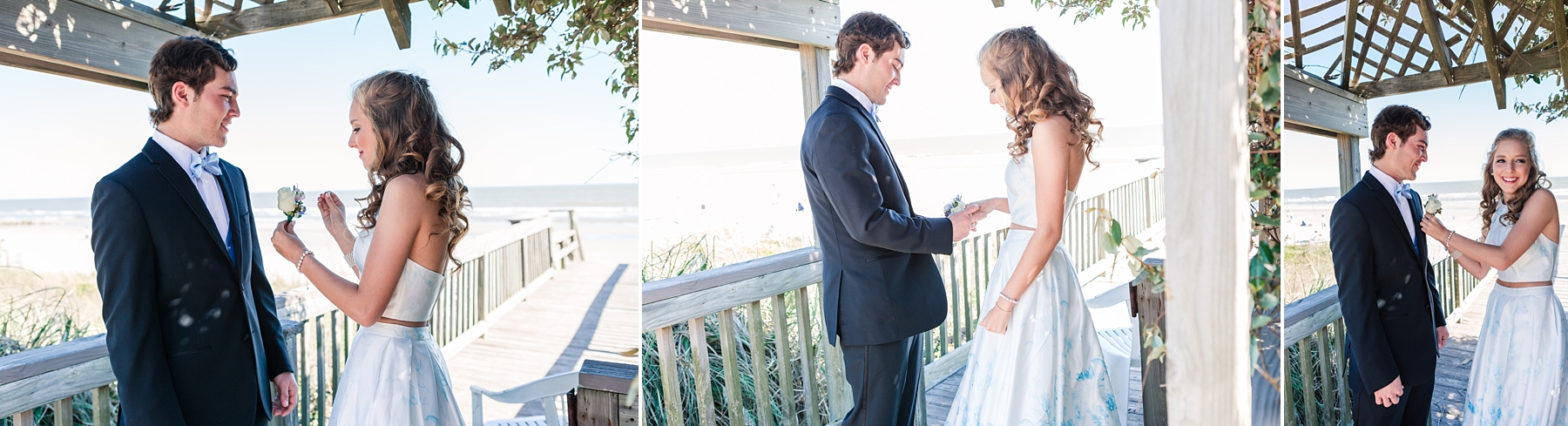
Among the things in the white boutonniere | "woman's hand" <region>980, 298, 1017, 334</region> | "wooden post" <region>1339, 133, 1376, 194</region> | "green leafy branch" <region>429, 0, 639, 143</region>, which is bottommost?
"woman's hand" <region>980, 298, 1017, 334</region>

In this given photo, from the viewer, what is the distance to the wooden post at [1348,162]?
2.37m

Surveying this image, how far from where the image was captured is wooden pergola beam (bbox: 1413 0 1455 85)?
2385 millimetres

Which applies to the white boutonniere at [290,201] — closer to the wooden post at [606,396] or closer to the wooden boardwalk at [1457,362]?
the wooden post at [606,396]

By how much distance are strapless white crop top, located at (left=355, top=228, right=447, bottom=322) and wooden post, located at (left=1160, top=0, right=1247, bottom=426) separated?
155cm

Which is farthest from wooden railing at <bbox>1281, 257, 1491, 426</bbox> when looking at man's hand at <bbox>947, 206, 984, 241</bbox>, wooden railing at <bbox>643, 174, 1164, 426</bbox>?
man's hand at <bbox>947, 206, 984, 241</bbox>

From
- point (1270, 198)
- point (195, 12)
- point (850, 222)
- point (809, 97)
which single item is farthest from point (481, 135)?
point (1270, 198)

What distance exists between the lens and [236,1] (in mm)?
1913

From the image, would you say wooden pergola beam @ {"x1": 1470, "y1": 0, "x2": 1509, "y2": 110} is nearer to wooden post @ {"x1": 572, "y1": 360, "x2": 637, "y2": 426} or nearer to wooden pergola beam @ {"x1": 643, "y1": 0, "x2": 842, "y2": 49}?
wooden pergola beam @ {"x1": 643, "y1": 0, "x2": 842, "y2": 49}

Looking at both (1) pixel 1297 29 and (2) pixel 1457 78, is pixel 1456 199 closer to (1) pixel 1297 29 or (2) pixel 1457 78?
(2) pixel 1457 78

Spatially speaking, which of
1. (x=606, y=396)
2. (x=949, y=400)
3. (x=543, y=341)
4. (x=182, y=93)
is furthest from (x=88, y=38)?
(x=949, y=400)

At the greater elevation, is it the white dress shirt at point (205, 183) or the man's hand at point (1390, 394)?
the white dress shirt at point (205, 183)

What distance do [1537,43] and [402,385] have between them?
325cm

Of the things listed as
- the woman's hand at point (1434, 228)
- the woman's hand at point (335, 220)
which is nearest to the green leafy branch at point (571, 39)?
the woman's hand at point (335, 220)

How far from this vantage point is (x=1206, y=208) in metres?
1.27
